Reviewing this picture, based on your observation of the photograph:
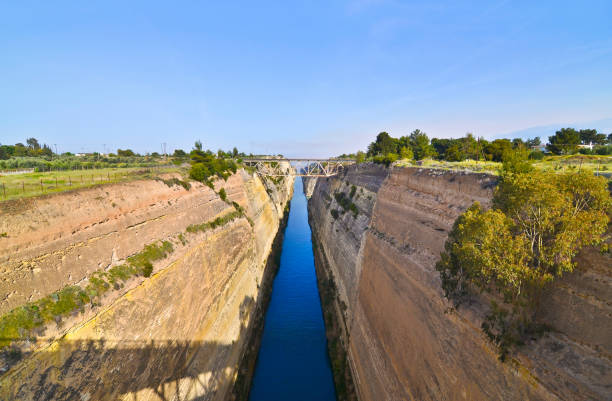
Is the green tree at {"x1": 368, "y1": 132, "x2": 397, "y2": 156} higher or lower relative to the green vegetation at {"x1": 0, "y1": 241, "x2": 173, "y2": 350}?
higher

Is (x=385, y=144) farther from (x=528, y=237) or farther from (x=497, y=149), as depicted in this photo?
(x=528, y=237)

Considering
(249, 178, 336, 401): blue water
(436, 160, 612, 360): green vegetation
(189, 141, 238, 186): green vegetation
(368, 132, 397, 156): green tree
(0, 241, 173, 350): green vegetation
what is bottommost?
(249, 178, 336, 401): blue water

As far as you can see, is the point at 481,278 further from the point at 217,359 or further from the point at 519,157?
the point at 217,359

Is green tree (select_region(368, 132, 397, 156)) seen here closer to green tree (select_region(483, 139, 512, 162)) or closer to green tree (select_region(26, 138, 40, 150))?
green tree (select_region(483, 139, 512, 162))

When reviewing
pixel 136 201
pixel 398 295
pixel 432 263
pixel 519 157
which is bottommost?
pixel 398 295

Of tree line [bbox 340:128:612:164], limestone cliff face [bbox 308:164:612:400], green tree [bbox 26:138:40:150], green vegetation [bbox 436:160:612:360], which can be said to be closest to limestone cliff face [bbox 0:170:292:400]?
limestone cliff face [bbox 308:164:612:400]

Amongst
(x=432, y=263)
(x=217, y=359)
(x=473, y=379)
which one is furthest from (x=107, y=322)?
(x=432, y=263)

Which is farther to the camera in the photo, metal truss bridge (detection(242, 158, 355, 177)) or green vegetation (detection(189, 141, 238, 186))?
metal truss bridge (detection(242, 158, 355, 177))
